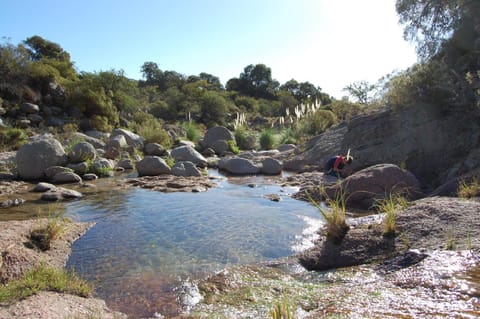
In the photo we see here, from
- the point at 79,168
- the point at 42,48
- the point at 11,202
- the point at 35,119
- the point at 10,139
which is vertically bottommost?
the point at 11,202

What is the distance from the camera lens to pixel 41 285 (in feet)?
11.2

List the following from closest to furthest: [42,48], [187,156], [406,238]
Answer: [406,238] < [187,156] < [42,48]

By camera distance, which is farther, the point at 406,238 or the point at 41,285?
the point at 406,238

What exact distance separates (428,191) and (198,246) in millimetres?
6108

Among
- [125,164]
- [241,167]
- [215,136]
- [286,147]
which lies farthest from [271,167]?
[215,136]

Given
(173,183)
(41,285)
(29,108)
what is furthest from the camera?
(29,108)

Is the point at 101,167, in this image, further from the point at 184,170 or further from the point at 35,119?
the point at 35,119

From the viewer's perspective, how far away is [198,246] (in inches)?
211

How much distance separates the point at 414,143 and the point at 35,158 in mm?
11755

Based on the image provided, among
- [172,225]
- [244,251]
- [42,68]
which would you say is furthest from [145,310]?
[42,68]

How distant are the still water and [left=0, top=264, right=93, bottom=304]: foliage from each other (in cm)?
31

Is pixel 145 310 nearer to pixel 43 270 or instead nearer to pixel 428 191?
pixel 43 270

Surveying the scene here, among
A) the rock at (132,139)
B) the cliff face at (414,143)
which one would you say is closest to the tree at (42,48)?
the rock at (132,139)

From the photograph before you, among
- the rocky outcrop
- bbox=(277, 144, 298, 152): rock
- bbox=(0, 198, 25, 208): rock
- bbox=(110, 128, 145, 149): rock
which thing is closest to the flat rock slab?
bbox=(0, 198, 25, 208): rock
